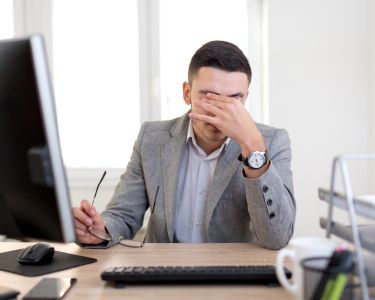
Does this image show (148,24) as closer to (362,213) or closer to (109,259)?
(109,259)

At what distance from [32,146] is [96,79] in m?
2.09

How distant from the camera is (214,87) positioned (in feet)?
4.66

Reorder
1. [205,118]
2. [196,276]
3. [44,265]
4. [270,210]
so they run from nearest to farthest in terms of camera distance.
Answer: [196,276]
[44,265]
[270,210]
[205,118]

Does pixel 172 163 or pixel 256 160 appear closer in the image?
pixel 256 160

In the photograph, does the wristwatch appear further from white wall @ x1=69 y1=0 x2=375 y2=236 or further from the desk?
white wall @ x1=69 y1=0 x2=375 y2=236

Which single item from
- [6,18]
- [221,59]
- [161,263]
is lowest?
[161,263]

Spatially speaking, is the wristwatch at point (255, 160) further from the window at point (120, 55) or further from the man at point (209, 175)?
the window at point (120, 55)

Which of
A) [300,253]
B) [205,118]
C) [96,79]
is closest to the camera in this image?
[300,253]

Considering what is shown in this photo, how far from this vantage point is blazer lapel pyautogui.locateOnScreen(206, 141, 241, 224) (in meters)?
1.41

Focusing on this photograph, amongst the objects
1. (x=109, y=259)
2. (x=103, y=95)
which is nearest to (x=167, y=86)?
(x=103, y=95)

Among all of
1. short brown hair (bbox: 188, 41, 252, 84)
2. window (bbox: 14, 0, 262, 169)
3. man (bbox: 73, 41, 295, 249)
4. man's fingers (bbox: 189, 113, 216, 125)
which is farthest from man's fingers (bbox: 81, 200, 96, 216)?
Answer: window (bbox: 14, 0, 262, 169)

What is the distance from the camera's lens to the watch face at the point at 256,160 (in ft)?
4.04

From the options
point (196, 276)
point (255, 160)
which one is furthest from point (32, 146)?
point (255, 160)

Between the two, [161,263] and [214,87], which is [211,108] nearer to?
[214,87]
